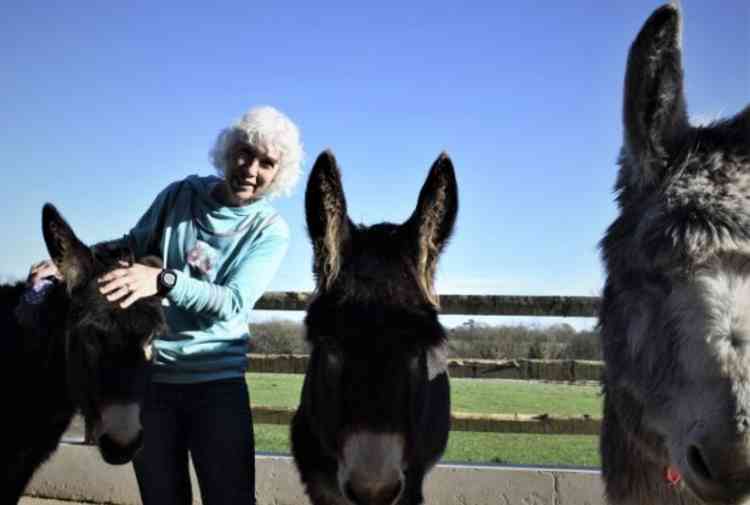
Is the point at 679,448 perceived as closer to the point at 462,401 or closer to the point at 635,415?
the point at 635,415

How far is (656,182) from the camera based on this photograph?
2.48 m

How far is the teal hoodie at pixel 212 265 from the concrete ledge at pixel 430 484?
9.59ft

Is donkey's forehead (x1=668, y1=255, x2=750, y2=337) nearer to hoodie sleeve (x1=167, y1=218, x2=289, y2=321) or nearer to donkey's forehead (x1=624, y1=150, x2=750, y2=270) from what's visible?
donkey's forehead (x1=624, y1=150, x2=750, y2=270)

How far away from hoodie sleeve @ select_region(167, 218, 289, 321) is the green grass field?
3785 millimetres

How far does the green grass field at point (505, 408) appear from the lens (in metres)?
7.36

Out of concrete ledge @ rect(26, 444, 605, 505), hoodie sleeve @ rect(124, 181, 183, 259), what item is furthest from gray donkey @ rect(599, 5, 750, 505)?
concrete ledge @ rect(26, 444, 605, 505)

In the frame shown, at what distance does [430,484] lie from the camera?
20.2ft

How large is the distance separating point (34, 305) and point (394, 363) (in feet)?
8.88

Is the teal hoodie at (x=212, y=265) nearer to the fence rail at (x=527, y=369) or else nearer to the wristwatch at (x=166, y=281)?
the wristwatch at (x=166, y=281)

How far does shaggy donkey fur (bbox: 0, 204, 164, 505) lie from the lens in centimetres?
375

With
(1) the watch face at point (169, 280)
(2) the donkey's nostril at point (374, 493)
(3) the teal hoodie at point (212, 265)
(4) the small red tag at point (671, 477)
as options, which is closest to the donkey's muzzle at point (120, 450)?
(3) the teal hoodie at point (212, 265)

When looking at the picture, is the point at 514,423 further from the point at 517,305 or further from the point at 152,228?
the point at 152,228

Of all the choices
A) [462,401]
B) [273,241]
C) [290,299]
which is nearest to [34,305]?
[273,241]

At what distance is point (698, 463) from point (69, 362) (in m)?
3.61
